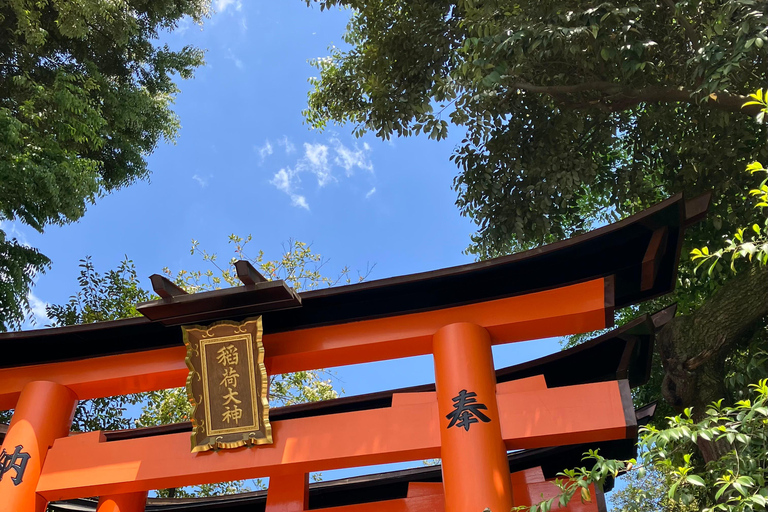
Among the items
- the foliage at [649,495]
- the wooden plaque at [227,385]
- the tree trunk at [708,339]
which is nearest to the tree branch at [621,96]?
the tree trunk at [708,339]

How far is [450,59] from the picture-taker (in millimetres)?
8125

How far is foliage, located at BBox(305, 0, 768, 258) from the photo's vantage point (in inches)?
231

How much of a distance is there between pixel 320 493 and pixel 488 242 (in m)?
3.76

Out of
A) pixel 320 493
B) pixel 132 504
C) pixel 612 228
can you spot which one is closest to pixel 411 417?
pixel 612 228

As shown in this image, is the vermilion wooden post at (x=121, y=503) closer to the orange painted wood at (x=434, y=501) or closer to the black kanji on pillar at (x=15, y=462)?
the black kanji on pillar at (x=15, y=462)

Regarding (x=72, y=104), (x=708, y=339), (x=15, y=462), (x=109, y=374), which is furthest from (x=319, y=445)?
(x=72, y=104)

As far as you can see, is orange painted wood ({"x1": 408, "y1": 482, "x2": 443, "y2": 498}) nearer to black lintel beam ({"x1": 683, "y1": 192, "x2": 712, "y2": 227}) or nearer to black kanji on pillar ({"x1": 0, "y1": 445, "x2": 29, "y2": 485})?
black lintel beam ({"x1": 683, "y1": 192, "x2": 712, "y2": 227})

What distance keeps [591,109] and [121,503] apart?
6.83 m

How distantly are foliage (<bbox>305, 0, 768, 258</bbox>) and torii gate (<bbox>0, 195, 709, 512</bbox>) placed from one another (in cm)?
199

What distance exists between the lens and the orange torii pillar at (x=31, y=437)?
5.04 m

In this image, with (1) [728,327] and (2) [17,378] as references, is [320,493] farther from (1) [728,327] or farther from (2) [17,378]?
(1) [728,327]

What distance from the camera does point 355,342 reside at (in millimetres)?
5324

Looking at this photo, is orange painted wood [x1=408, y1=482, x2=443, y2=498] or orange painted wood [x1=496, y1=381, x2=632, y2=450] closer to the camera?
orange painted wood [x1=496, y1=381, x2=632, y2=450]

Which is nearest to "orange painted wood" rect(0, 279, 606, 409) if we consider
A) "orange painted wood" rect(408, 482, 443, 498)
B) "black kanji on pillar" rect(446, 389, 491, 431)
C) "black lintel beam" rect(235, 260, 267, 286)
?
"black kanji on pillar" rect(446, 389, 491, 431)
